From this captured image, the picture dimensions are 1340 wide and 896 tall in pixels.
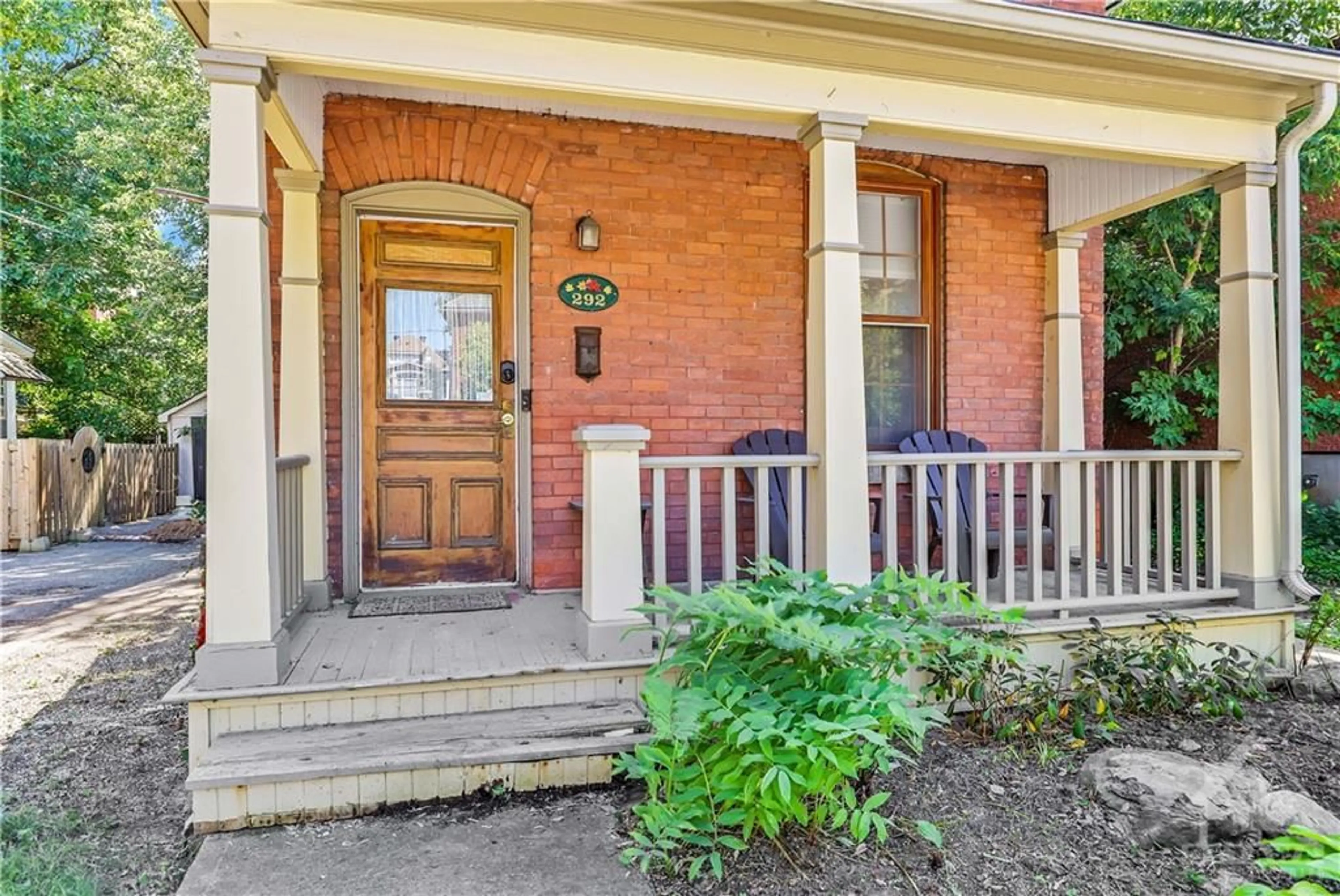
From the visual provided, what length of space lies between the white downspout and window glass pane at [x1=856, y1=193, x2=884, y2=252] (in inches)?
76.1

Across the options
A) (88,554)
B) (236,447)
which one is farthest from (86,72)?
(236,447)

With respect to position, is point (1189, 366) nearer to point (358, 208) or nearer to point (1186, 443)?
point (1186, 443)

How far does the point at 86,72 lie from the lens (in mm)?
12336

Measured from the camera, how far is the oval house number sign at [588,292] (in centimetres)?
407

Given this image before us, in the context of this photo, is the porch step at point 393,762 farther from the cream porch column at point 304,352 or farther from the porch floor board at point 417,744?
the cream porch column at point 304,352

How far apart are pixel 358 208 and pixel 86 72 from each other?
1257cm

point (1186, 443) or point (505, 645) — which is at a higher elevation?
point (1186, 443)

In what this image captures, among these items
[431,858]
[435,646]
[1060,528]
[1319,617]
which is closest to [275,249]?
[435,646]

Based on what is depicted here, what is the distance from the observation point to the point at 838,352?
124 inches

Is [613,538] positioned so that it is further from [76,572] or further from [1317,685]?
[76,572]

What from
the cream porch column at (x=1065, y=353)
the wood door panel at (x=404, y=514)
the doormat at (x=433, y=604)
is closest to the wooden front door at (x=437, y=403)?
the wood door panel at (x=404, y=514)

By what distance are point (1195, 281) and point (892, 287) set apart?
178 inches

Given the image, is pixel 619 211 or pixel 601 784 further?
pixel 619 211

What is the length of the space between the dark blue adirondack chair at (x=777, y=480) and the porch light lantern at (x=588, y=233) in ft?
4.45
